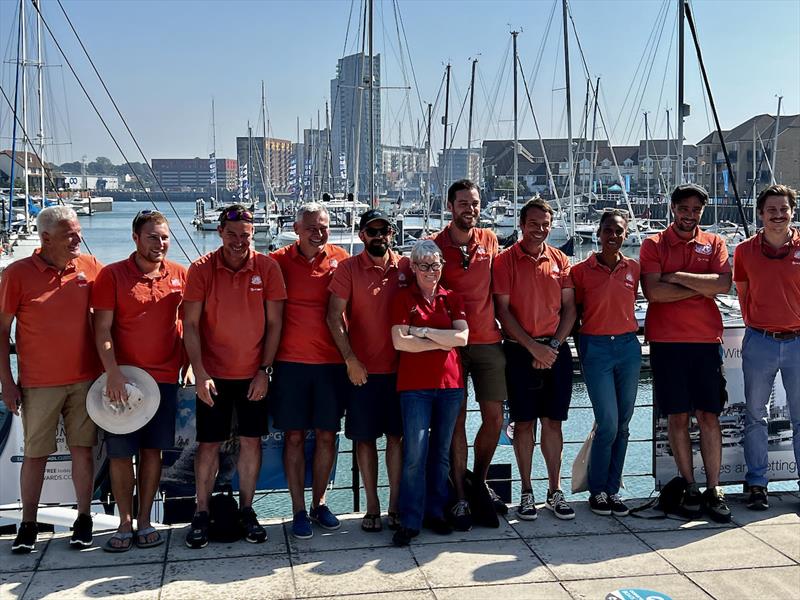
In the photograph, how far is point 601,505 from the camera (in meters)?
5.52

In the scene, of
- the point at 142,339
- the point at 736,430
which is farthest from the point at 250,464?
the point at 736,430

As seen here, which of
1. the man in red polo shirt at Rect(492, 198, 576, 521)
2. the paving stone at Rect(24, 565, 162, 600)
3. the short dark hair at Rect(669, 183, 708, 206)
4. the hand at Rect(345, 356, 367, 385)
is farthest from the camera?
the short dark hair at Rect(669, 183, 708, 206)

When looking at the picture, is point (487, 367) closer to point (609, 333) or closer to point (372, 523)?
point (609, 333)

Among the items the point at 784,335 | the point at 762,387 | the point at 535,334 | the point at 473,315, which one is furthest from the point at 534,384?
the point at 784,335

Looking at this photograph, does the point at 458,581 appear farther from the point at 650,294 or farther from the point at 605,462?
the point at 650,294

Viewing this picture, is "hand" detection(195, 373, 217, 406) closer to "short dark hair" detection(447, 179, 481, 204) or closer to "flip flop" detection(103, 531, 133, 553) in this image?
"flip flop" detection(103, 531, 133, 553)

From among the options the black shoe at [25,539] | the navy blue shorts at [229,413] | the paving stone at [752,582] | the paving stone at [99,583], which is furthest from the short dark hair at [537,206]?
the black shoe at [25,539]

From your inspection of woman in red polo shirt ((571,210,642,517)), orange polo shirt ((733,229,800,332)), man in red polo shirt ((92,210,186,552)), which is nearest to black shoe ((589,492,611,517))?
woman in red polo shirt ((571,210,642,517))

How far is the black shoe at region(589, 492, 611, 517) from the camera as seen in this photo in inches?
217

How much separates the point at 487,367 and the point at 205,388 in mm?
1702

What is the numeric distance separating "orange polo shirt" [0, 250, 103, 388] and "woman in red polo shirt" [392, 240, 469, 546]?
176 cm

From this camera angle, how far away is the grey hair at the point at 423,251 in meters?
4.85

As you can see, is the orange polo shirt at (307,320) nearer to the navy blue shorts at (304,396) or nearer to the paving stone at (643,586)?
the navy blue shorts at (304,396)

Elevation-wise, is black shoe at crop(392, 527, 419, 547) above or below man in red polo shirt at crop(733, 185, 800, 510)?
below
